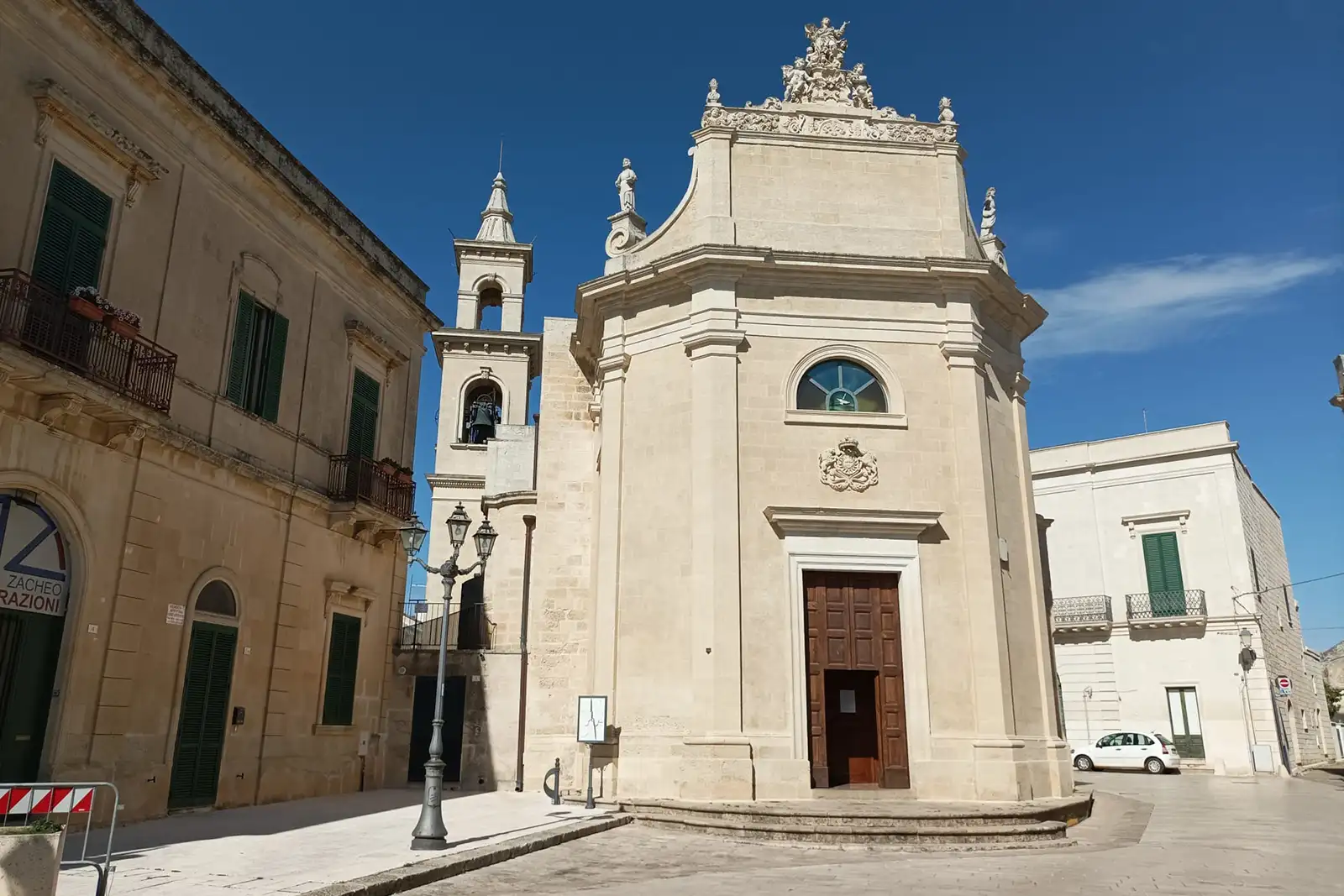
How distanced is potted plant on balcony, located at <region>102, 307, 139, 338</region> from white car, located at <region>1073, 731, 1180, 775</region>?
27.1 m

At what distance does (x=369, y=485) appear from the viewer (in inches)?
688

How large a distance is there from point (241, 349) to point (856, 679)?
1093 centimetres

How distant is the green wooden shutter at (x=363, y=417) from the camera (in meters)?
17.8

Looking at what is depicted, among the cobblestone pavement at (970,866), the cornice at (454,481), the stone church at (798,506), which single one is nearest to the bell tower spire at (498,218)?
the cornice at (454,481)

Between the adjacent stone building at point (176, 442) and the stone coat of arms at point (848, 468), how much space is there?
8.00 m

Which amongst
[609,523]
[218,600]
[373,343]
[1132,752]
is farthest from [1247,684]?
[218,600]

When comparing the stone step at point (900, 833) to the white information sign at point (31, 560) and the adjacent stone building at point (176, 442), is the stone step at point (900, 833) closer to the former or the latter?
the adjacent stone building at point (176, 442)

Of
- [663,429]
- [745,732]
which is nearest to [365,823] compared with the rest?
[745,732]

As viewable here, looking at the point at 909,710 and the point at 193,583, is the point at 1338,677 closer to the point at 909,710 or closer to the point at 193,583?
the point at 909,710

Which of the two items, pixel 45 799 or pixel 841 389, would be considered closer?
pixel 45 799

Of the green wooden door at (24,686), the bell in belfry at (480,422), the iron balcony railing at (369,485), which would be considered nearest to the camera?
the green wooden door at (24,686)

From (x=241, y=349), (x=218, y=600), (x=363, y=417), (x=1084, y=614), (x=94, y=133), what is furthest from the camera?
(x=1084, y=614)

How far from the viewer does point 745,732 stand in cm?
1423

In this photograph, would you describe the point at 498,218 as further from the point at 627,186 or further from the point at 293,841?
the point at 293,841
